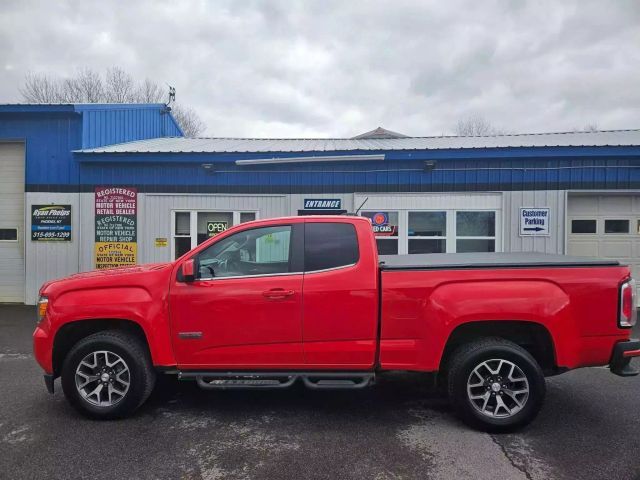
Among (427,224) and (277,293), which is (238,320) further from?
(427,224)

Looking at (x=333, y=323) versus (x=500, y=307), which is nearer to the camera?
(x=500, y=307)

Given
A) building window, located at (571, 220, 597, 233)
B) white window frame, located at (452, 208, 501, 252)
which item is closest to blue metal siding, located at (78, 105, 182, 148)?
white window frame, located at (452, 208, 501, 252)

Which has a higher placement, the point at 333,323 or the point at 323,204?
the point at 323,204

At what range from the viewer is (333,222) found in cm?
426

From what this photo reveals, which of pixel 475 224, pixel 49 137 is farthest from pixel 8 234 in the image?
pixel 475 224

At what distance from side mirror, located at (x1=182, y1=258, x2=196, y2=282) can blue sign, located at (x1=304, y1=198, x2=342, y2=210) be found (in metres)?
6.44

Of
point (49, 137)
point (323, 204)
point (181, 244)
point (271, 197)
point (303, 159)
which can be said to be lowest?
point (181, 244)

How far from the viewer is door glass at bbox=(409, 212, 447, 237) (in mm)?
10102

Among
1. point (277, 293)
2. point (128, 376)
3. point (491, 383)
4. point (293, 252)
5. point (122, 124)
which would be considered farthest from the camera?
point (122, 124)

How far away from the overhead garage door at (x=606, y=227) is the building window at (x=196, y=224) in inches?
300

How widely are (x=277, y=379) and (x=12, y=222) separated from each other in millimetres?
10035

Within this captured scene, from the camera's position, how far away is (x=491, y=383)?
382 cm

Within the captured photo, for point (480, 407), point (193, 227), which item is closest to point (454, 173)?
point (193, 227)

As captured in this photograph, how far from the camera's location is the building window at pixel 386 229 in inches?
400
